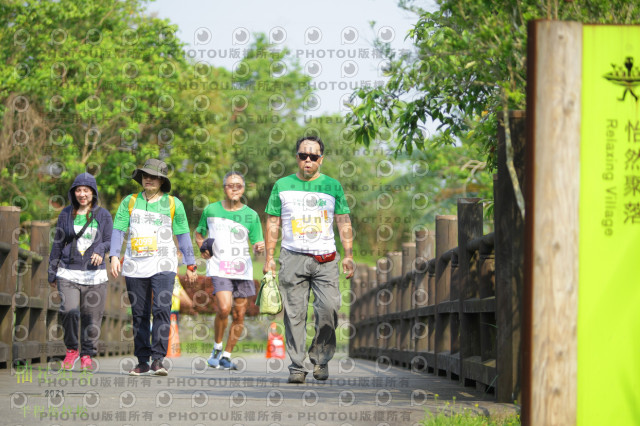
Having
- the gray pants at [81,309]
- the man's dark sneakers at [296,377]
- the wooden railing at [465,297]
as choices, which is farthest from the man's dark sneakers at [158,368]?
the wooden railing at [465,297]

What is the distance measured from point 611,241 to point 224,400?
3.42 m

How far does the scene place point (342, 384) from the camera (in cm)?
841

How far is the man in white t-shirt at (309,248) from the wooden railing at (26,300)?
9.55 ft

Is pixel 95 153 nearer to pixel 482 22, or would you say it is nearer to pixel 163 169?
pixel 163 169

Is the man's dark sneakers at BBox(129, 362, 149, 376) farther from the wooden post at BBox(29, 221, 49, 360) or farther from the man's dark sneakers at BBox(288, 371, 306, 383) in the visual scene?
the wooden post at BBox(29, 221, 49, 360)

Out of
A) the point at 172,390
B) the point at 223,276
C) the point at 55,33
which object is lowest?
the point at 172,390

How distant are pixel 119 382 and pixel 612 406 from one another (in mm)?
5200

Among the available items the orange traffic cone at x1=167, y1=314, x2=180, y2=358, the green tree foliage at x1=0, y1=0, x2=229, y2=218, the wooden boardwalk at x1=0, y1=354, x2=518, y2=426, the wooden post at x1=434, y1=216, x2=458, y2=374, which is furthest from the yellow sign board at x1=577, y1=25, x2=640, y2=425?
the green tree foliage at x1=0, y1=0, x2=229, y2=218

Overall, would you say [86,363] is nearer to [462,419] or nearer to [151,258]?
[151,258]

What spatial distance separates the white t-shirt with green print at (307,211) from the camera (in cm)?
Answer: 859

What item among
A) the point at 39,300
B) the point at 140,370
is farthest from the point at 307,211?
the point at 39,300

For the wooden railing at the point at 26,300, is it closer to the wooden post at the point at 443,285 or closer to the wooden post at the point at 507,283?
the wooden post at the point at 443,285

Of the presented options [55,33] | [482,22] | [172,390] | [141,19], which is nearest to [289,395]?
Result: [172,390]

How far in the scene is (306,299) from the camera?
880 centimetres
